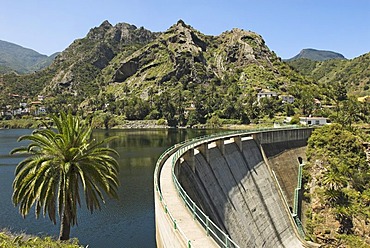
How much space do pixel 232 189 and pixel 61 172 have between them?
784 inches

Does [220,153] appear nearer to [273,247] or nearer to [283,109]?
[273,247]

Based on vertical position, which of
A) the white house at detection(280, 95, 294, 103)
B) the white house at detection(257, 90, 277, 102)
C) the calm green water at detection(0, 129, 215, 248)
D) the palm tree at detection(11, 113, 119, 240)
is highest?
the white house at detection(257, 90, 277, 102)

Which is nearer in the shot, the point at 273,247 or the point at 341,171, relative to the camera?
the point at 273,247

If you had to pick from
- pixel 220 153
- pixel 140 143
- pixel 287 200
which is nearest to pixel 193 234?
pixel 220 153

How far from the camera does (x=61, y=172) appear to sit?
58.5ft

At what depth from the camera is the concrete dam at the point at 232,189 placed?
14920 millimetres

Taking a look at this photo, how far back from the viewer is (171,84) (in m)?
180

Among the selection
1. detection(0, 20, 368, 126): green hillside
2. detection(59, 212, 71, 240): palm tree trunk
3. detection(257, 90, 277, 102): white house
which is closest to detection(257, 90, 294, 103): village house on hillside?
detection(257, 90, 277, 102): white house

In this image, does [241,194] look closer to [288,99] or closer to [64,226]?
[64,226]

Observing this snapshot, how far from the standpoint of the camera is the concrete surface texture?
27953mm

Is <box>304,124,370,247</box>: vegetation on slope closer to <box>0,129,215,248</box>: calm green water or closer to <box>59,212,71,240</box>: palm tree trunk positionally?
<box>0,129,215,248</box>: calm green water

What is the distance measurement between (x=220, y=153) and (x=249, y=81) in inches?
5242

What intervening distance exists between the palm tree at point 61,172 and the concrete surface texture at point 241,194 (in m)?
8.69

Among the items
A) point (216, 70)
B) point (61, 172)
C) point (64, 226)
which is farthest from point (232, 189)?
point (216, 70)
